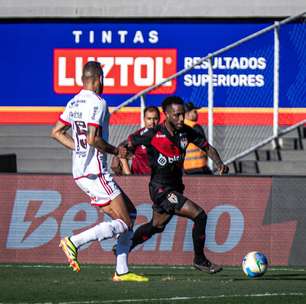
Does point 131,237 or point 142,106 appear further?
point 142,106

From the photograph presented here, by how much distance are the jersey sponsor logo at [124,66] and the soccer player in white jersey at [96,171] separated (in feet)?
33.5

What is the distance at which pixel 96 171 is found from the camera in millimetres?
11758

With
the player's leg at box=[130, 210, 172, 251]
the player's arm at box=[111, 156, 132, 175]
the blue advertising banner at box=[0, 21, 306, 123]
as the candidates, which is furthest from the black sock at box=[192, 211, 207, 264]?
the blue advertising banner at box=[0, 21, 306, 123]

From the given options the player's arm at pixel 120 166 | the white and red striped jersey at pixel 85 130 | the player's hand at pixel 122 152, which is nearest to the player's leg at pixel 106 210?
the white and red striped jersey at pixel 85 130

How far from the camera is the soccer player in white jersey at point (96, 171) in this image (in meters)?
11.6

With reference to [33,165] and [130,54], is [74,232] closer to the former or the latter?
[33,165]

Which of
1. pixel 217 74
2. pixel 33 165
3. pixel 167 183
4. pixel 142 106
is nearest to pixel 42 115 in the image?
pixel 33 165

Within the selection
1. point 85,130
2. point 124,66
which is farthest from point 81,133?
point 124,66

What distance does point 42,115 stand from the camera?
22.3m

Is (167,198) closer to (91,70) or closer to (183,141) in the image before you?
(183,141)

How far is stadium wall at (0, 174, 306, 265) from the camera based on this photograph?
1466 cm

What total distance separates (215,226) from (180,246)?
49 centimetres

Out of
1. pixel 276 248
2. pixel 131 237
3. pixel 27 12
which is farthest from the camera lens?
pixel 27 12

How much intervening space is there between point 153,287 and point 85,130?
5.50 ft
